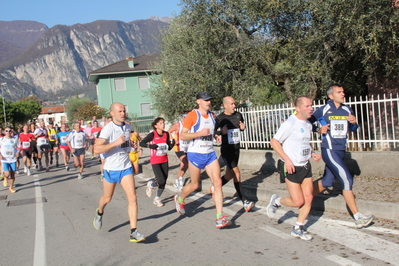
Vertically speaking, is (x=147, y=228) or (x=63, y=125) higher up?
(x=63, y=125)

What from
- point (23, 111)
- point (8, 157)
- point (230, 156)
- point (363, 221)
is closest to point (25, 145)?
point (8, 157)

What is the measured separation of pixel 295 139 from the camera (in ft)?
17.0

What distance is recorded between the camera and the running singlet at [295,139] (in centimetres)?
517

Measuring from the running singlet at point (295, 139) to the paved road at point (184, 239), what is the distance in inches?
40.5

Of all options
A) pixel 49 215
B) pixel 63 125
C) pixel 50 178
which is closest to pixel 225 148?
pixel 49 215

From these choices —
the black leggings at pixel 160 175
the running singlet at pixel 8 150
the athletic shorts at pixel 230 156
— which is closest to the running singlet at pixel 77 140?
the running singlet at pixel 8 150

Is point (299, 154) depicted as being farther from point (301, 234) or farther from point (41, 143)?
point (41, 143)

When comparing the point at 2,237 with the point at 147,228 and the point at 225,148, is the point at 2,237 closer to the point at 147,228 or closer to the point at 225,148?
the point at 147,228

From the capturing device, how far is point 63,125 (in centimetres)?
1577

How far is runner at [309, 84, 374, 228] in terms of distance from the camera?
216 inches

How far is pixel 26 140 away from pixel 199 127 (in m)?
11.6

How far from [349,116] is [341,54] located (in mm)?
6246

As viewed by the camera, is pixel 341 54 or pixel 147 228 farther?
pixel 341 54

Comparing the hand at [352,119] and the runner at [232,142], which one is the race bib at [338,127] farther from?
the runner at [232,142]
